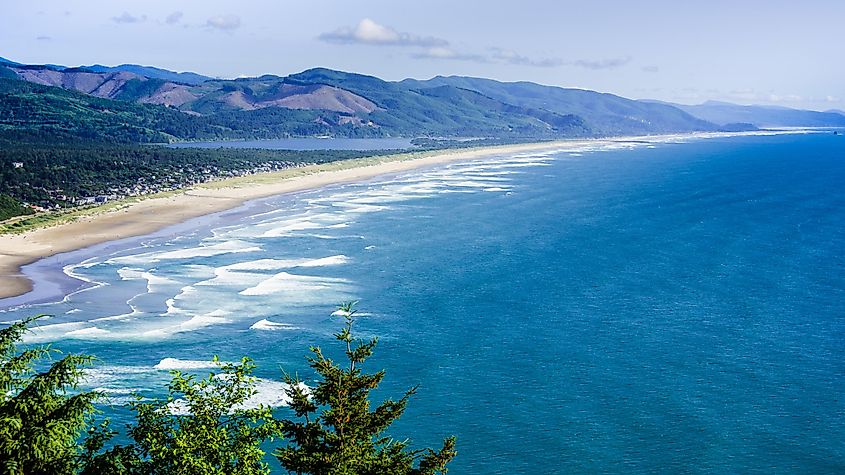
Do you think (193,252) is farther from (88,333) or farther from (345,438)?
(345,438)

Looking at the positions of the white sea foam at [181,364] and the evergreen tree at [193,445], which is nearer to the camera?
the evergreen tree at [193,445]

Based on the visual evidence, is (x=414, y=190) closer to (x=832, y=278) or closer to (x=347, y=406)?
(x=832, y=278)

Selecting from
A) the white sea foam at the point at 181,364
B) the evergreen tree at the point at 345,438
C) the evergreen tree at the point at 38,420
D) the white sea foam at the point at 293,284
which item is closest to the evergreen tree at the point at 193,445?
the evergreen tree at the point at 38,420

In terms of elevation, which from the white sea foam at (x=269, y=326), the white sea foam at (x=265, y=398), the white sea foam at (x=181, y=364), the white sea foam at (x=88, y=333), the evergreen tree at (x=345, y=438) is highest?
the evergreen tree at (x=345, y=438)

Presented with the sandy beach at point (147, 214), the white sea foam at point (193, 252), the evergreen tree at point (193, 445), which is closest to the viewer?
the evergreen tree at point (193, 445)

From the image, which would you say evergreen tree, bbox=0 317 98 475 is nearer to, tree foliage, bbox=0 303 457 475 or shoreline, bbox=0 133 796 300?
tree foliage, bbox=0 303 457 475

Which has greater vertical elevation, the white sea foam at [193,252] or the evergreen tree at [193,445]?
the evergreen tree at [193,445]

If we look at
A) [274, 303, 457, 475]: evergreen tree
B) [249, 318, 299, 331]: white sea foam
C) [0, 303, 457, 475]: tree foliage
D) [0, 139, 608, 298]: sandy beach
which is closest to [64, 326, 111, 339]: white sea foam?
[249, 318, 299, 331]: white sea foam

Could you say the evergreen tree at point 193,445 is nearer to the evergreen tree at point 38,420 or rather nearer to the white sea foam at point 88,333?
the evergreen tree at point 38,420

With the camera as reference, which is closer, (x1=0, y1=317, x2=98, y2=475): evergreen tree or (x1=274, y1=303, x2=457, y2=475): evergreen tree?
(x1=0, y1=317, x2=98, y2=475): evergreen tree
